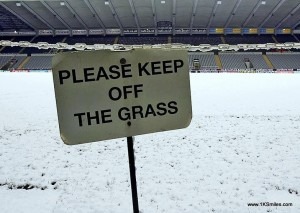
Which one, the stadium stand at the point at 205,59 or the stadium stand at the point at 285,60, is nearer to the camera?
the stadium stand at the point at 205,59

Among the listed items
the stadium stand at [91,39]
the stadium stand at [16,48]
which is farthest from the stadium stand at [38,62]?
the stadium stand at [91,39]

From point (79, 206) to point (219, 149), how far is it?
8.98 ft

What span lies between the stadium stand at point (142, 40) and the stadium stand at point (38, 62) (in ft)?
29.7

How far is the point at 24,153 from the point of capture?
4949 mm

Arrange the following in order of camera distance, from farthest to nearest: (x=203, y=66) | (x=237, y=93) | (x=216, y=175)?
(x=203, y=66)
(x=237, y=93)
(x=216, y=175)

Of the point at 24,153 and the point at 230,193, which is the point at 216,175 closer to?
the point at 230,193

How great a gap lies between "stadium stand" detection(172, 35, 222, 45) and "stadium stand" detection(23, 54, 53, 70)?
51.0ft

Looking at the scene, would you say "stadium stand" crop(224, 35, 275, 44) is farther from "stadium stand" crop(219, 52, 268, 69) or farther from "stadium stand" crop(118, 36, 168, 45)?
"stadium stand" crop(118, 36, 168, 45)

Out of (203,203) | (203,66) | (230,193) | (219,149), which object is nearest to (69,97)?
(203,203)

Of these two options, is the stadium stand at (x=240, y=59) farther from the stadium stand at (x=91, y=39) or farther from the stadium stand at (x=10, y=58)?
the stadium stand at (x=10, y=58)

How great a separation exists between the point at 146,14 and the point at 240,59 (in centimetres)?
1216

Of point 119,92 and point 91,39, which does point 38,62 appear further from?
point 119,92

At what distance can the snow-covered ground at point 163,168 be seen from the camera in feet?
11.6

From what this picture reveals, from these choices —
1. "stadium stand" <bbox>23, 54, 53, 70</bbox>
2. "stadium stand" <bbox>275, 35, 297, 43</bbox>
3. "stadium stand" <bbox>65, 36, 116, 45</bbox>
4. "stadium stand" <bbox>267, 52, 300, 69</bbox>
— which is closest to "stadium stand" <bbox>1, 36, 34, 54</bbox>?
"stadium stand" <bbox>23, 54, 53, 70</bbox>
